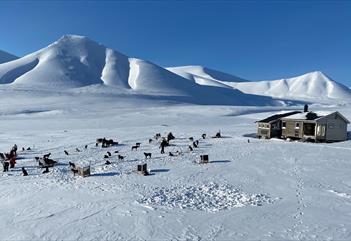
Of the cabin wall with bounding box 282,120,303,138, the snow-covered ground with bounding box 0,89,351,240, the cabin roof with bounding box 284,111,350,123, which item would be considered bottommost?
the snow-covered ground with bounding box 0,89,351,240

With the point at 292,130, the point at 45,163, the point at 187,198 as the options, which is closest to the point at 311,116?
the point at 292,130

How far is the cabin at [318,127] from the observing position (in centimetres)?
4006

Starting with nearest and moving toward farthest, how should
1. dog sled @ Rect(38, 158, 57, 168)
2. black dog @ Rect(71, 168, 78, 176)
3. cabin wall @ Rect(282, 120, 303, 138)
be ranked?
black dog @ Rect(71, 168, 78, 176), dog sled @ Rect(38, 158, 57, 168), cabin wall @ Rect(282, 120, 303, 138)

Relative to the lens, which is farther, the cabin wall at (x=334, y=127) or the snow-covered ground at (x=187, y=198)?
the cabin wall at (x=334, y=127)

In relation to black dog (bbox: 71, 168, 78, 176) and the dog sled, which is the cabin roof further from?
the dog sled

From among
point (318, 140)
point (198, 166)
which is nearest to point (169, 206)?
point (198, 166)

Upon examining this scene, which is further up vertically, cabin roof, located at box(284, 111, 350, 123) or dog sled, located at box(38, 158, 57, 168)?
cabin roof, located at box(284, 111, 350, 123)

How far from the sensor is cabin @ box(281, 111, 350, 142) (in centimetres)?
4006

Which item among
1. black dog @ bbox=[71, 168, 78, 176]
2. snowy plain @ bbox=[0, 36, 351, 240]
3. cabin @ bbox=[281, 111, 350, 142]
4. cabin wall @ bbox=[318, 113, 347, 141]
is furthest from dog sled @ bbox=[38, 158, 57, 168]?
cabin wall @ bbox=[318, 113, 347, 141]

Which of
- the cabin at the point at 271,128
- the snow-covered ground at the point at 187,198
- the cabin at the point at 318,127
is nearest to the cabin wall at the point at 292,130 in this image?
the cabin at the point at 318,127

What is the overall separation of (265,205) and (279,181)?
16.6 feet

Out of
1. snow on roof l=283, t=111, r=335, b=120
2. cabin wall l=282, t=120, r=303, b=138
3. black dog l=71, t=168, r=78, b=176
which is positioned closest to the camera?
black dog l=71, t=168, r=78, b=176

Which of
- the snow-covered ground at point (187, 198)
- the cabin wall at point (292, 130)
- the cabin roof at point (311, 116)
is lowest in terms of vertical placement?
the snow-covered ground at point (187, 198)

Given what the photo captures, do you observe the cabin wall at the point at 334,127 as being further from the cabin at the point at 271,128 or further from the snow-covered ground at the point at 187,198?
the snow-covered ground at the point at 187,198
